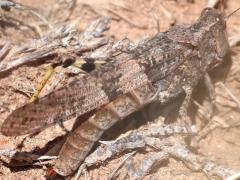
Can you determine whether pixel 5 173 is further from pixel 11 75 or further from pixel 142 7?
pixel 142 7

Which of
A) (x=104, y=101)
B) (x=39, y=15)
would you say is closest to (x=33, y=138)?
(x=104, y=101)

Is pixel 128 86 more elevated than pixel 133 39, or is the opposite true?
pixel 133 39

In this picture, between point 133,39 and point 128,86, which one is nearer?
point 128,86

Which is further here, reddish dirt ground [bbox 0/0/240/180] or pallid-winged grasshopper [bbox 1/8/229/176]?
reddish dirt ground [bbox 0/0/240/180]

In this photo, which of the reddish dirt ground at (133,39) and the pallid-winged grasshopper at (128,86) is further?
the reddish dirt ground at (133,39)
